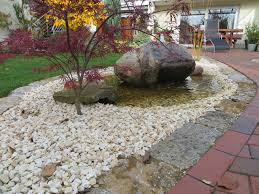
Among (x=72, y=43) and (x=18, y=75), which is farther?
(x=18, y=75)

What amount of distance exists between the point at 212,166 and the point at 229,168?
0.38 ft

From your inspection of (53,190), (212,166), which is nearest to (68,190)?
(53,190)

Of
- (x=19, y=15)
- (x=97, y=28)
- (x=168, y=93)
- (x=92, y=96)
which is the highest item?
Result: (x=19, y=15)

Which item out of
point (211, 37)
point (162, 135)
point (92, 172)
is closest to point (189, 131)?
point (162, 135)

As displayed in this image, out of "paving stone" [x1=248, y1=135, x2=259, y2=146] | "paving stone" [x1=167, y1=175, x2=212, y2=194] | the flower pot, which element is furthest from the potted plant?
"paving stone" [x1=167, y1=175, x2=212, y2=194]

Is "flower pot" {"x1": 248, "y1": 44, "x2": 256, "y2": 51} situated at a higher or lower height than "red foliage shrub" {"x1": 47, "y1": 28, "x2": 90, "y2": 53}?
lower

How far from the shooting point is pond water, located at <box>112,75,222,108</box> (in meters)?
3.53

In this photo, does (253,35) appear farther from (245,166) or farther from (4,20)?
(4,20)

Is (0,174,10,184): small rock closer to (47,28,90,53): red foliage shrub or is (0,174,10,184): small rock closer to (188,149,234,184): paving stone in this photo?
(188,149,234,184): paving stone

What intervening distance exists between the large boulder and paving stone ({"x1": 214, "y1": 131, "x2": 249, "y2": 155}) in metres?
1.84

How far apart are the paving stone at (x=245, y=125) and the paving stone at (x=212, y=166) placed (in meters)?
0.54

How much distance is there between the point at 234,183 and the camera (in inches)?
67.4

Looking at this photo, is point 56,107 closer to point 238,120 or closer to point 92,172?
point 92,172

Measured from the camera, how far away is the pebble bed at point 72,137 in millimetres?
1763
